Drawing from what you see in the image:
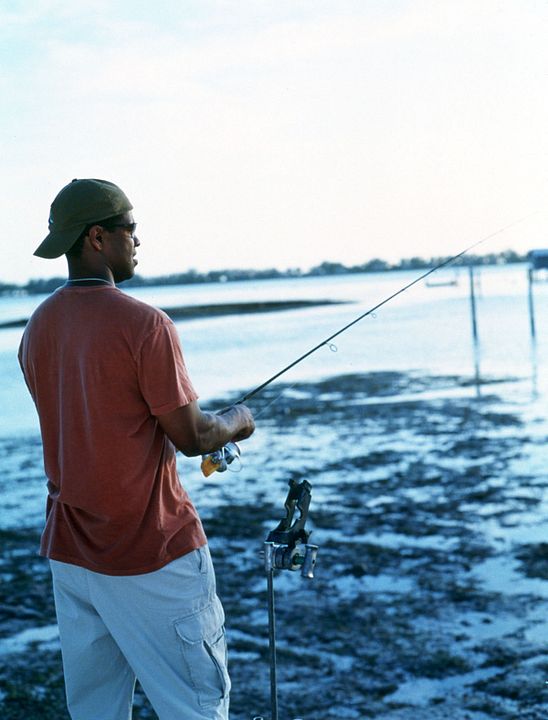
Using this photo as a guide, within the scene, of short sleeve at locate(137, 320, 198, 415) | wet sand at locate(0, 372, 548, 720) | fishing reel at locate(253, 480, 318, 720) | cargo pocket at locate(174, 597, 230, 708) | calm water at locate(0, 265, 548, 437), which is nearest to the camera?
short sleeve at locate(137, 320, 198, 415)

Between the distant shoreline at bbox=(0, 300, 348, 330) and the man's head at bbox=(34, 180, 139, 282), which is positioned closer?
the man's head at bbox=(34, 180, 139, 282)

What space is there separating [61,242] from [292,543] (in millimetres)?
1123

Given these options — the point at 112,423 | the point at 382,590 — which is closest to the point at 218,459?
the point at 112,423

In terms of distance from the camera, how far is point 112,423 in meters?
2.43

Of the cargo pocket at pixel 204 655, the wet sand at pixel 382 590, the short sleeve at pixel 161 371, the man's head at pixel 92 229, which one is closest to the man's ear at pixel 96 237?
the man's head at pixel 92 229

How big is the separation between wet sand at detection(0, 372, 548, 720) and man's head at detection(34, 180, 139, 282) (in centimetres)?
290

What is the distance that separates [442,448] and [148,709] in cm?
722

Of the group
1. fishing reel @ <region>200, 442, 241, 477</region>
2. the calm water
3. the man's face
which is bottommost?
the calm water

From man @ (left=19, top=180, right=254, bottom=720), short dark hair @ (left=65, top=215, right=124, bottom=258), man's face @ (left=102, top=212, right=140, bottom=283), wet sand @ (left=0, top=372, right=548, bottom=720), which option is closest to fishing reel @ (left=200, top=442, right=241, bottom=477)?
man @ (left=19, top=180, right=254, bottom=720)

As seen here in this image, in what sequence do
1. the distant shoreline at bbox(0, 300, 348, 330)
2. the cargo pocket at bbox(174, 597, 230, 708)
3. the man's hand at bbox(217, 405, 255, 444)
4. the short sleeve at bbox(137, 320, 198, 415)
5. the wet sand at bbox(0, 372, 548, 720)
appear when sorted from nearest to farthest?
the short sleeve at bbox(137, 320, 198, 415)
the cargo pocket at bbox(174, 597, 230, 708)
the man's hand at bbox(217, 405, 255, 444)
the wet sand at bbox(0, 372, 548, 720)
the distant shoreline at bbox(0, 300, 348, 330)

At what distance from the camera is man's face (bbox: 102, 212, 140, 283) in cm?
257

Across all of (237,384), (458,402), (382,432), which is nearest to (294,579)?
(382,432)

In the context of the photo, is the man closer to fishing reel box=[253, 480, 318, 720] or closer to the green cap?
the green cap

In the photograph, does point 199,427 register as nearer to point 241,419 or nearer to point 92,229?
point 241,419
